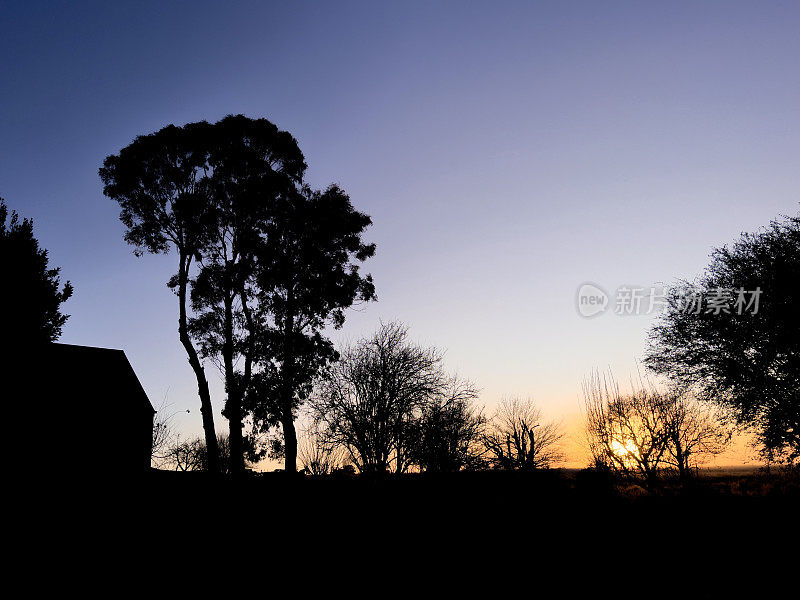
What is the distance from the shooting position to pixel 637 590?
7.43 meters

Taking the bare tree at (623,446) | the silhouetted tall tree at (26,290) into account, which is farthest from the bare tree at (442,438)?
the silhouetted tall tree at (26,290)

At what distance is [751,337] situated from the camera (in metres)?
22.0

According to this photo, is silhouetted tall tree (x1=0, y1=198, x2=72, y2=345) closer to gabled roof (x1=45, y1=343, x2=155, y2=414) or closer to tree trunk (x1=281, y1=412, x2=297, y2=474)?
gabled roof (x1=45, y1=343, x2=155, y2=414)

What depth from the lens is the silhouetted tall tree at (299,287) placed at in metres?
21.6

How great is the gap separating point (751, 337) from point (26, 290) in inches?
1604

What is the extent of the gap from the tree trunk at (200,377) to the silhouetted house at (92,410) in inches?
302

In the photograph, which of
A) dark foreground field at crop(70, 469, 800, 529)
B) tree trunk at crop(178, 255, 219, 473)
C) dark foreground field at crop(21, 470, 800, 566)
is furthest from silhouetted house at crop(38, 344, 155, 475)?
dark foreground field at crop(21, 470, 800, 566)

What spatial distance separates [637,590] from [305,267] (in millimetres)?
19609

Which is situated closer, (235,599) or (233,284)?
(235,599)

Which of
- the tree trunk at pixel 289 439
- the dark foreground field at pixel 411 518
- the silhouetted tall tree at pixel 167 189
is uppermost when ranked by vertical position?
the silhouetted tall tree at pixel 167 189

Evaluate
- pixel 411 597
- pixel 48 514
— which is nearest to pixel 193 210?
pixel 48 514

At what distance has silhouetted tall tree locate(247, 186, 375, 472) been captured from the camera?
70.8 ft

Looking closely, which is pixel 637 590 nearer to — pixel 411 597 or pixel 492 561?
pixel 492 561

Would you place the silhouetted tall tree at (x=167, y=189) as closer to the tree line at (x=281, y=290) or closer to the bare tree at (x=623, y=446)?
the tree line at (x=281, y=290)
